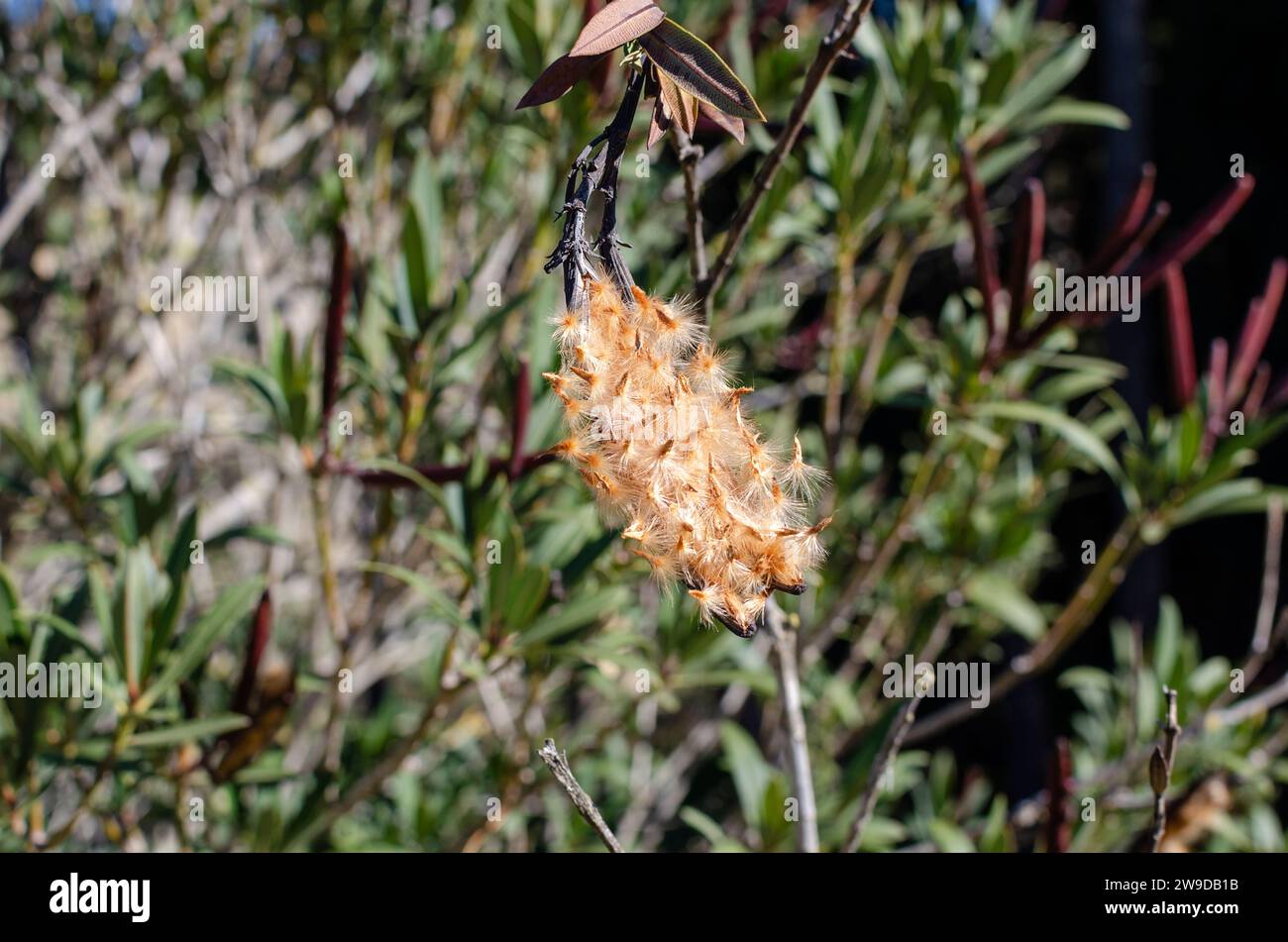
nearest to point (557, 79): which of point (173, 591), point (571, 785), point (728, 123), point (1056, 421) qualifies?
point (728, 123)

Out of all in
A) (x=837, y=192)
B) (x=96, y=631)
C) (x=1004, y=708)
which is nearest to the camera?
(x=837, y=192)

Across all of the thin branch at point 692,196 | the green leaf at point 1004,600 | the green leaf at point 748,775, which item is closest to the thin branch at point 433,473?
the thin branch at point 692,196

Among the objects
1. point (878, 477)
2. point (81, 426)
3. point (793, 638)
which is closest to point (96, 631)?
point (81, 426)

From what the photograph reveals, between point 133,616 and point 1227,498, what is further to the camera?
point 1227,498

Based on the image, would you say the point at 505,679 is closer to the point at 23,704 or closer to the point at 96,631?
the point at 96,631

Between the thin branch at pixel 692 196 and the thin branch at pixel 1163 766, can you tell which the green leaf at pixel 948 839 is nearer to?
the thin branch at pixel 1163 766

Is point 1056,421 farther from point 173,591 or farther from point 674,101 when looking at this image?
point 173,591
